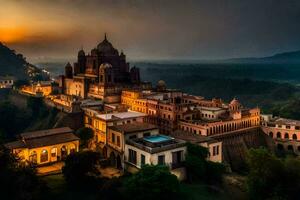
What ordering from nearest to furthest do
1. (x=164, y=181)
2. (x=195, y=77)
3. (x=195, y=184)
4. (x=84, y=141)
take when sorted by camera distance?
(x=164, y=181) < (x=195, y=184) < (x=84, y=141) < (x=195, y=77)

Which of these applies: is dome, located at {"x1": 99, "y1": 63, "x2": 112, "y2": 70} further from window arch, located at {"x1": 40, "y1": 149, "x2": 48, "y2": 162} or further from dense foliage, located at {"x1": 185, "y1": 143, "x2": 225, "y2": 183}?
dense foliage, located at {"x1": 185, "y1": 143, "x2": 225, "y2": 183}

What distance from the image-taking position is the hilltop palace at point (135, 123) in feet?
126

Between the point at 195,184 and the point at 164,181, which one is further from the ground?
the point at 164,181

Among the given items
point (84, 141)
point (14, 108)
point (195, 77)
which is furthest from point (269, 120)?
point (195, 77)

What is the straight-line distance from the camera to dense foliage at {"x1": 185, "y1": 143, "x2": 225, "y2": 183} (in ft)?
120

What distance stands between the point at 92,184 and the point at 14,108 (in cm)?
3478

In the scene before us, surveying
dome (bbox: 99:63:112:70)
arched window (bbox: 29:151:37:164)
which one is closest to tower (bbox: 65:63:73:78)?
dome (bbox: 99:63:112:70)

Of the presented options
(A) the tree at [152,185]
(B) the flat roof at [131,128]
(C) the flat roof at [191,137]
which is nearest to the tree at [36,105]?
(B) the flat roof at [131,128]

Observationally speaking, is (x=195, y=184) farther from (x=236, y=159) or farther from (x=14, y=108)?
(x=14, y=108)

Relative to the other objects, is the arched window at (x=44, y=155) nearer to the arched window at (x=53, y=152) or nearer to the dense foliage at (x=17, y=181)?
the arched window at (x=53, y=152)

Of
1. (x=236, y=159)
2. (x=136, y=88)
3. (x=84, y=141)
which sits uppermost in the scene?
(x=136, y=88)

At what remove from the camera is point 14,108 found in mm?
63188

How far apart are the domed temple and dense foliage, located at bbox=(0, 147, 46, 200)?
28519 mm

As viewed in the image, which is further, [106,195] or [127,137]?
[127,137]
